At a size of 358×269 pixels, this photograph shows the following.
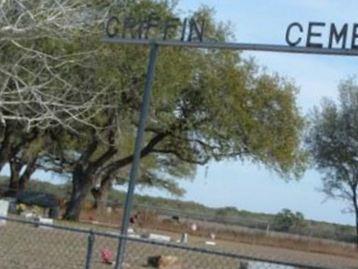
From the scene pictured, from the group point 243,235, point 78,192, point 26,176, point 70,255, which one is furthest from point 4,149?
point 70,255

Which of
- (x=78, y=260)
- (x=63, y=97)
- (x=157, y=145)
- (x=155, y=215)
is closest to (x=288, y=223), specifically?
(x=155, y=215)

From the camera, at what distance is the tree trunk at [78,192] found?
4597 cm

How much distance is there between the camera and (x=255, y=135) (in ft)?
144

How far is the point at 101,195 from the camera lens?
194 ft

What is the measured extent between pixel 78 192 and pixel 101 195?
1213 cm

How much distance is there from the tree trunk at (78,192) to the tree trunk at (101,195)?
7.78 metres

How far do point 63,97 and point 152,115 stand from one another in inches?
690

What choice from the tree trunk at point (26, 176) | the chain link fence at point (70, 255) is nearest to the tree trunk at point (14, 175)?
the tree trunk at point (26, 176)

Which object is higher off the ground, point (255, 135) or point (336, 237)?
point (255, 135)

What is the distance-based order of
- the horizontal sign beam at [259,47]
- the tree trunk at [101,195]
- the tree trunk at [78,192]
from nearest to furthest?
the horizontal sign beam at [259,47], the tree trunk at [78,192], the tree trunk at [101,195]

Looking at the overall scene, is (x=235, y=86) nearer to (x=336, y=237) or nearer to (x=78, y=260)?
(x=336, y=237)

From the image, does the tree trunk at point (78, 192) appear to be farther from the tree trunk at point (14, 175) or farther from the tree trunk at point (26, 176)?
the tree trunk at point (26, 176)

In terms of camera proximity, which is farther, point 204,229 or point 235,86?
point 204,229

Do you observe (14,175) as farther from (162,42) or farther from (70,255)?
(162,42)
